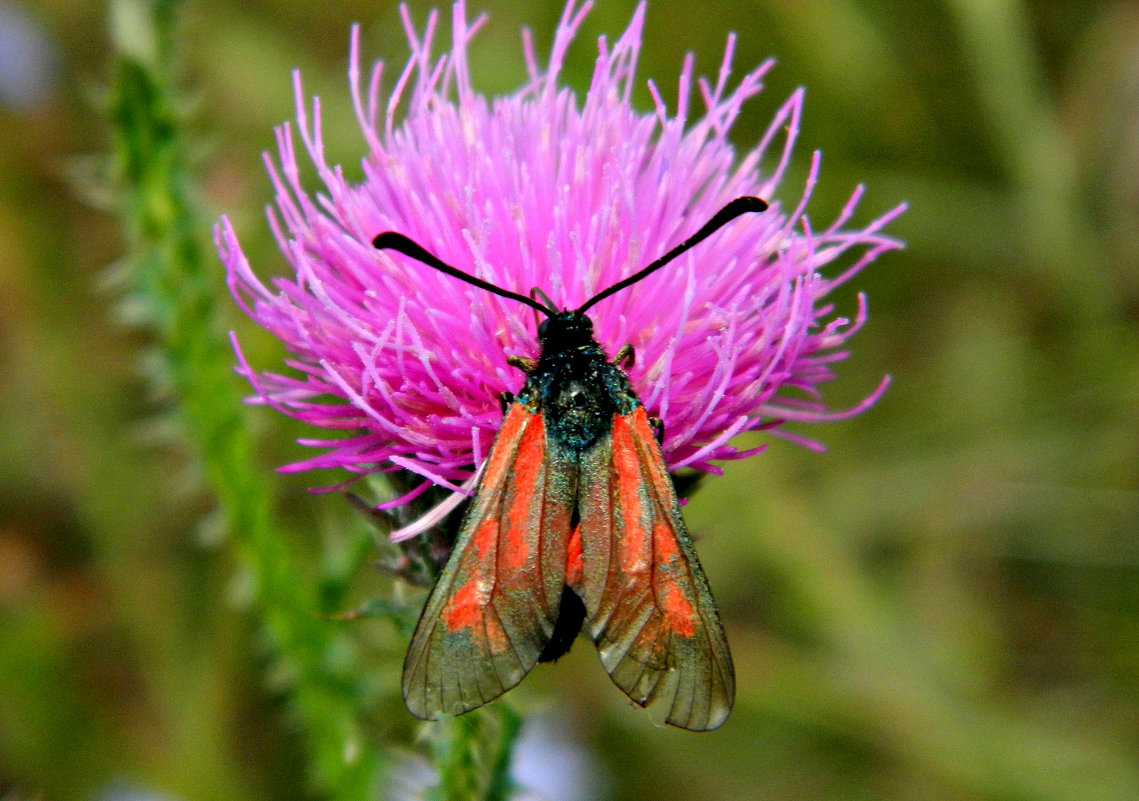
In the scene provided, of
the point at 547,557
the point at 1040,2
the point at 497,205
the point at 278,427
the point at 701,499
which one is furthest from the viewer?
the point at 1040,2

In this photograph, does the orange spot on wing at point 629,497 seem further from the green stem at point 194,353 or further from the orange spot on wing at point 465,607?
the green stem at point 194,353

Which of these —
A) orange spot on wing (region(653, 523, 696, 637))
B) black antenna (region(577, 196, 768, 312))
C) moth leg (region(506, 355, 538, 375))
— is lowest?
orange spot on wing (region(653, 523, 696, 637))

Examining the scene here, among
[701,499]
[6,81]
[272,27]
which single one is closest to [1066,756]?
[701,499]

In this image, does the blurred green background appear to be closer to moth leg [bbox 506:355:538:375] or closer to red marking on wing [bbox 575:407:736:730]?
moth leg [bbox 506:355:538:375]

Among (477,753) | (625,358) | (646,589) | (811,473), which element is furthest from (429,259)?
(811,473)

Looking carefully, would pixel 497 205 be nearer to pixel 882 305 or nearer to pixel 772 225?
pixel 772 225

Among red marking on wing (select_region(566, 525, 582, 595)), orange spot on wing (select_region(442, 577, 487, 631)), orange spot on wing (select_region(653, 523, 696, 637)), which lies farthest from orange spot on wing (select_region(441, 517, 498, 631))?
orange spot on wing (select_region(653, 523, 696, 637))
